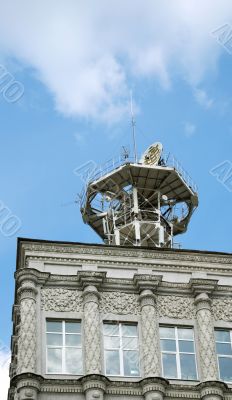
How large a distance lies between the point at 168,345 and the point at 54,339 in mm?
4617

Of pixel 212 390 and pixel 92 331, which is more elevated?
pixel 92 331

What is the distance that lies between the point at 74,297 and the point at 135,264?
3.28 meters

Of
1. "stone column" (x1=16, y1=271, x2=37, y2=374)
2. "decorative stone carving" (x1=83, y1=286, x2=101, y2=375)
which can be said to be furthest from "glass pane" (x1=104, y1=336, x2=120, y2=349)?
"stone column" (x1=16, y1=271, x2=37, y2=374)

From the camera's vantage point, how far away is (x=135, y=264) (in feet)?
137

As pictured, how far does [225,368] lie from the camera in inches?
1537


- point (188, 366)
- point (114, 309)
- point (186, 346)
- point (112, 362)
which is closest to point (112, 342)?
point (112, 362)

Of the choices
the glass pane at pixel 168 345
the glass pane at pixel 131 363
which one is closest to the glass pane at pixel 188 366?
the glass pane at pixel 168 345

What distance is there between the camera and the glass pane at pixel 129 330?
3950 centimetres

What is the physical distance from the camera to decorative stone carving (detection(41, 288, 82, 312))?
130ft

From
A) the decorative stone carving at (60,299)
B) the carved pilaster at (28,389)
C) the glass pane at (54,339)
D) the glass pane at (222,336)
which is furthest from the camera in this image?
the glass pane at (222,336)

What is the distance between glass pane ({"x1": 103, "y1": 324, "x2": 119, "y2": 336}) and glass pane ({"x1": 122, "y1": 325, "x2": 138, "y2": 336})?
29cm

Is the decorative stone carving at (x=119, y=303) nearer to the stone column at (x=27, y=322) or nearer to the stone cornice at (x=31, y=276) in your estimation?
the stone cornice at (x=31, y=276)

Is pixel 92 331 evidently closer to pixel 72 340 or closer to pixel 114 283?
pixel 72 340

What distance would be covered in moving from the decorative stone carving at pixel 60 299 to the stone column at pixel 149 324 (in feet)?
8.56
